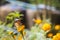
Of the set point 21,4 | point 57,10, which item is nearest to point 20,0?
point 21,4

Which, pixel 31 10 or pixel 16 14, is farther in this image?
pixel 31 10

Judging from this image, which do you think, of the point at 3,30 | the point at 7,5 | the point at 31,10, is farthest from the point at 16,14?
the point at 7,5

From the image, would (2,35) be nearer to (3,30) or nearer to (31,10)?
(3,30)

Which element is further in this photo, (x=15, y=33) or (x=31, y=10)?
(x=31, y=10)

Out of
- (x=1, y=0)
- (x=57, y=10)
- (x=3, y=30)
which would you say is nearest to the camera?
(x=3, y=30)

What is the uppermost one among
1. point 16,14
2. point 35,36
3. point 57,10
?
point 16,14

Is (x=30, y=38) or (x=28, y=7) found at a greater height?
(x=30, y=38)

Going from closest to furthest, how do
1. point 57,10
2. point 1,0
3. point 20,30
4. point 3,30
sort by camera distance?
point 20,30
point 3,30
point 57,10
point 1,0

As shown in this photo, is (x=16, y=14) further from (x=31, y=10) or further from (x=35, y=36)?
(x=31, y=10)

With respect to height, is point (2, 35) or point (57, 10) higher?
point (2, 35)
